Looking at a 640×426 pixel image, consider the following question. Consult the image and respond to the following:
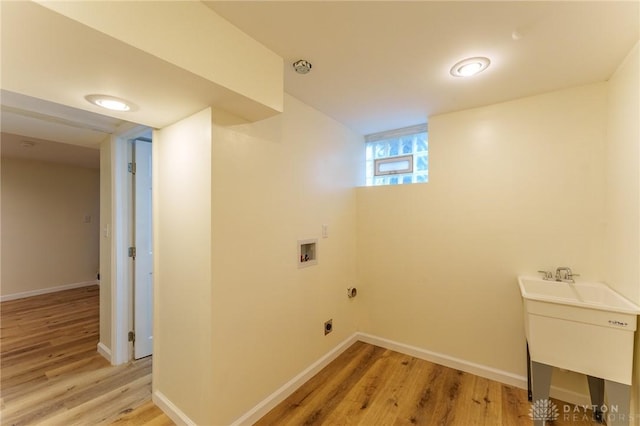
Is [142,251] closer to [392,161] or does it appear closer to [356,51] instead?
[356,51]

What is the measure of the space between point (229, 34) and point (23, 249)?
19.4ft

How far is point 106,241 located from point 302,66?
2.60 m

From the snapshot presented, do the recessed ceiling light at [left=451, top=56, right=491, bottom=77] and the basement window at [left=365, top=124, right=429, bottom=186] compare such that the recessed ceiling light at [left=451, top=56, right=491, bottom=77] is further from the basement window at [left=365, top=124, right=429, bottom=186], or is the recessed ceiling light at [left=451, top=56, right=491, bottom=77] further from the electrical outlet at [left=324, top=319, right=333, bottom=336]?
the electrical outlet at [left=324, top=319, right=333, bottom=336]

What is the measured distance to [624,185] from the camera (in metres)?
1.62

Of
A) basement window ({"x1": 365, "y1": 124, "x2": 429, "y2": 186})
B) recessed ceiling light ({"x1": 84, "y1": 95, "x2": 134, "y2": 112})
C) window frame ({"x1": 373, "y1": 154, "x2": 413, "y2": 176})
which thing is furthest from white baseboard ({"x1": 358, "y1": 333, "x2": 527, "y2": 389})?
recessed ceiling light ({"x1": 84, "y1": 95, "x2": 134, "y2": 112})

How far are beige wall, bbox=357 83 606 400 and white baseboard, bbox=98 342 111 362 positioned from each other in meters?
2.66

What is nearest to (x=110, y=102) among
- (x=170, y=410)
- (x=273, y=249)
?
(x=273, y=249)

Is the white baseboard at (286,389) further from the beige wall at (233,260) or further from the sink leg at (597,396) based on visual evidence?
the sink leg at (597,396)

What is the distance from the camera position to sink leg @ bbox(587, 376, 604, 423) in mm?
1752

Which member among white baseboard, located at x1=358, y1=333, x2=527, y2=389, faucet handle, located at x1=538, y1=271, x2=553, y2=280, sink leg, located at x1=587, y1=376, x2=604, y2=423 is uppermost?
faucet handle, located at x1=538, y1=271, x2=553, y2=280

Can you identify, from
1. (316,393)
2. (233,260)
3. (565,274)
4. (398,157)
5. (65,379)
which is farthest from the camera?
(398,157)

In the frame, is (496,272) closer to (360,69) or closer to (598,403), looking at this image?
(598,403)

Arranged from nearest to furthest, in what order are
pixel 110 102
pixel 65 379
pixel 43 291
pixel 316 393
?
1. pixel 110 102
2. pixel 316 393
3. pixel 65 379
4. pixel 43 291

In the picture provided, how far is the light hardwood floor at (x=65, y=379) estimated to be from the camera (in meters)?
1.88
